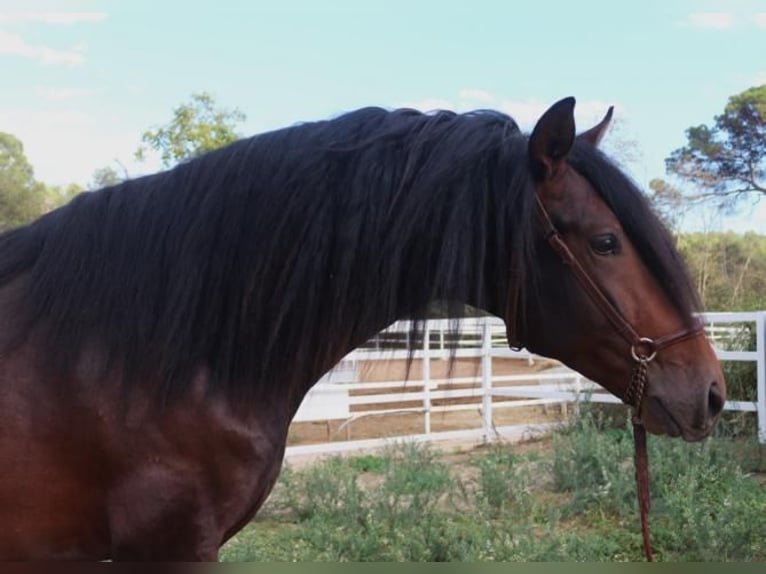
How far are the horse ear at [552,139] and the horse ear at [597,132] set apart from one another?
218 millimetres

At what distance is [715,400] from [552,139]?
80 cm

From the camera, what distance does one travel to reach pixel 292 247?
193cm

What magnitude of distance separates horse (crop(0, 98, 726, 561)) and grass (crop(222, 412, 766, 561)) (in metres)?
2.54

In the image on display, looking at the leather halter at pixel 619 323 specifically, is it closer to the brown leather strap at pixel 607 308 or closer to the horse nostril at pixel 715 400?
the brown leather strap at pixel 607 308

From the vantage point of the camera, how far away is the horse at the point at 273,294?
1.76 metres

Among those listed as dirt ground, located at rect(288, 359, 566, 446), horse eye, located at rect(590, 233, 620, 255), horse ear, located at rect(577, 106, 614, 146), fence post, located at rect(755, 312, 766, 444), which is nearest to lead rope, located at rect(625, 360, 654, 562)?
horse eye, located at rect(590, 233, 620, 255)

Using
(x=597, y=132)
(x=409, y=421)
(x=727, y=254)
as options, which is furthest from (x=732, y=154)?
(x=597, y=132)

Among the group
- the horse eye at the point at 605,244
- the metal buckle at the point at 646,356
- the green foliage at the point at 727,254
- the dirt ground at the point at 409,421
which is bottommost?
the dirt ground at the point at 409,421

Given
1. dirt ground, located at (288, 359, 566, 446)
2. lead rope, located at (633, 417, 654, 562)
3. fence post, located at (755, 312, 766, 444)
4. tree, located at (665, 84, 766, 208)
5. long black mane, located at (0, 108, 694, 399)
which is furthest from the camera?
tree, located at (665, 84, 766, 208)

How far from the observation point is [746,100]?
25828mm

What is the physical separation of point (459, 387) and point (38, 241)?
8753mm

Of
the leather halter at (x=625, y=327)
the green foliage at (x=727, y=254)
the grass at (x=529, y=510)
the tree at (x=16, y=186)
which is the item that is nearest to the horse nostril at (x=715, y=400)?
the leather halter at (x=625, y=327)

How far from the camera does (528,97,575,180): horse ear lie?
189cm

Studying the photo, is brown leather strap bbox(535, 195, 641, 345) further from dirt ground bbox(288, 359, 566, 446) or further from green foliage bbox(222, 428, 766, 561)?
dirt ground bbox(288, 359, 566, 446)
